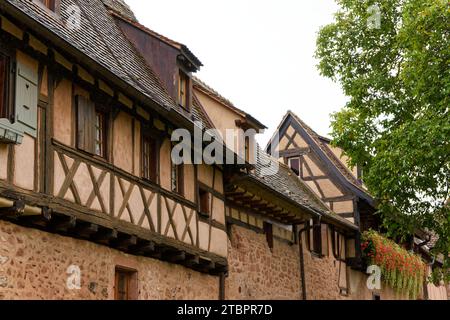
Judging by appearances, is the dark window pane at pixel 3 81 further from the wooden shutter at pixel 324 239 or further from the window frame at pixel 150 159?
the wooden shutter at pixel 324 239

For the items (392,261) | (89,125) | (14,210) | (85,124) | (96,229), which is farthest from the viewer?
(392,261)

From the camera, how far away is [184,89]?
1803 cm

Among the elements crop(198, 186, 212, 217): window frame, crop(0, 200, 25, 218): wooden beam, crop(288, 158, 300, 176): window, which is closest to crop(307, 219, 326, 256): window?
crop(288, 158, 300, 176): window

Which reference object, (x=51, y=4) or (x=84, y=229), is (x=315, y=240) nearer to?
(x=84, y=229)

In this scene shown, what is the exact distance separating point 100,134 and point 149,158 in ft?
6.25

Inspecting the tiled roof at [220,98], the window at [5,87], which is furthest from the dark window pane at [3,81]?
the tiled roof at [220,98]

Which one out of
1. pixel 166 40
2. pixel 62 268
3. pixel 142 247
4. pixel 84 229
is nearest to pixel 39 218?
pixel 62 268

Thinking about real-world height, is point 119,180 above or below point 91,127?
below

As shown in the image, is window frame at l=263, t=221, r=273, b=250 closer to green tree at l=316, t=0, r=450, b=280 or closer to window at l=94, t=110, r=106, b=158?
green tree at l=316, t=0, r=450, b=280

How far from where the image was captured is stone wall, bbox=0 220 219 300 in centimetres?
1148

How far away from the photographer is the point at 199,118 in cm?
1931
